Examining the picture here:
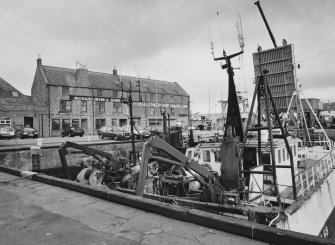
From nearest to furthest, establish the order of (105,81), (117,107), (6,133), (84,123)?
(6,133) < (84,123) < (117,107) < (105,81)

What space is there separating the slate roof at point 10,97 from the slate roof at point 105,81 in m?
4.46

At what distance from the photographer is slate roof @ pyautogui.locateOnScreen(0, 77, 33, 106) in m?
36.2

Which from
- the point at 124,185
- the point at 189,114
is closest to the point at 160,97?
the point at 189,114

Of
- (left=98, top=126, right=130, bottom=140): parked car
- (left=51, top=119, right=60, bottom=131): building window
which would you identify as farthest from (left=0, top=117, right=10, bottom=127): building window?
(left=98, top=126, right=130, bottom=140): parked car

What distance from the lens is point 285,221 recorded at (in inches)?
267

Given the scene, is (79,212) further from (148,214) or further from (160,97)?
(160,97)

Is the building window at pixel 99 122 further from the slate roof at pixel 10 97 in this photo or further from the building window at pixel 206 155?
the building window at pixel 206 155

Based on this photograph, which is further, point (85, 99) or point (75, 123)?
point (85, 99)

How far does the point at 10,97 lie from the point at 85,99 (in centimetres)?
1051

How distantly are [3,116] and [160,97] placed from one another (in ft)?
88.8

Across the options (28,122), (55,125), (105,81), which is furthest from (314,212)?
(105,81)

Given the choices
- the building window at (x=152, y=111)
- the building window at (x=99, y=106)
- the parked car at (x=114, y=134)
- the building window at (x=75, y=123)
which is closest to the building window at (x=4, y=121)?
the building window at (x=75, y=123)

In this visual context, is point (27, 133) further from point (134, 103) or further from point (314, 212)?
point (314, 212)

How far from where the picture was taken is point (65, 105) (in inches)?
1575
